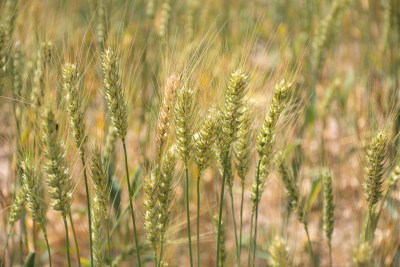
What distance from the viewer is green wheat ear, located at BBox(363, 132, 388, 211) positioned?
0.98 m

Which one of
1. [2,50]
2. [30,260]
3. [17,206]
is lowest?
[30,260]

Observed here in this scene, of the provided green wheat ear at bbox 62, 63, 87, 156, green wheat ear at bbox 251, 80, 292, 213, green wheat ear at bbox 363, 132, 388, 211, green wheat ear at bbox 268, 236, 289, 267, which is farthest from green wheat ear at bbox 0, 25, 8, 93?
green wheat ear at bbox 363, 132, 388, 211

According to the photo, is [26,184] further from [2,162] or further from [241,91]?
[2,162]

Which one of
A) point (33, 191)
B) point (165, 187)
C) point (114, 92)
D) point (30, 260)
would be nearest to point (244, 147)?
point (165, 187)

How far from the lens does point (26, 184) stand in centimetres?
91

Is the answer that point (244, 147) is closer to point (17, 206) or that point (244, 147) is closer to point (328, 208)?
point (328, 208)

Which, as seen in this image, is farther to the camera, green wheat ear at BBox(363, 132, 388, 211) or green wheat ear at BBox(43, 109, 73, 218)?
green wheat ear at BBox(363, 132, 388, 211)

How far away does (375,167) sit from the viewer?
3.22ft

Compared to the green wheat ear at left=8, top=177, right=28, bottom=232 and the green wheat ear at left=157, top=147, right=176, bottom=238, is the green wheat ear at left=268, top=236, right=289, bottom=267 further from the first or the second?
the green wheat ear at left=8, top=177, right=28, bottom=232

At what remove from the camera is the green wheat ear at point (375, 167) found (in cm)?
98

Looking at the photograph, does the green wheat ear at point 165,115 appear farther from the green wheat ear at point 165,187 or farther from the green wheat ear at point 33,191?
the green wheat ear at point 33,191

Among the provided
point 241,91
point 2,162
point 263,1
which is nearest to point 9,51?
point 241,91

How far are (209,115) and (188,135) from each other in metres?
0.07

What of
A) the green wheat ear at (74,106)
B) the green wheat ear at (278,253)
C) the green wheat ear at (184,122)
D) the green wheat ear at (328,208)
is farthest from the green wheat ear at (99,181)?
the green wheat ear at (328,208)
